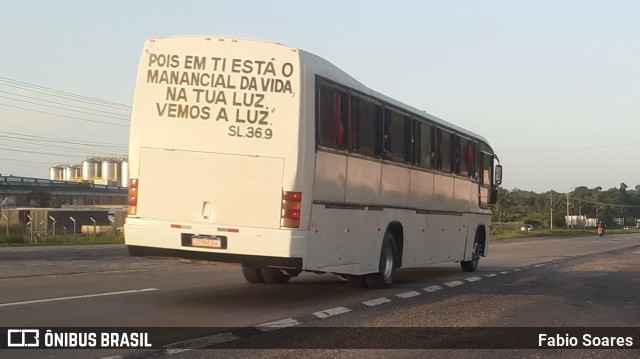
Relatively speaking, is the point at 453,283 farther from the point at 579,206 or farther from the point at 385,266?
the point at 579,206

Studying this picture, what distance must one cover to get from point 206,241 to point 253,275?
12.3ft

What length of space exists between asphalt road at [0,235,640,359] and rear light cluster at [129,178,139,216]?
1295 millimetres

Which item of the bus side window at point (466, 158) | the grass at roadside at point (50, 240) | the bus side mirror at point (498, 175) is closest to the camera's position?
the bus side window at point (466, 158)

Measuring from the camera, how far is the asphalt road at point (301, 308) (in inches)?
313

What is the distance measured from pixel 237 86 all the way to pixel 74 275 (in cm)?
699

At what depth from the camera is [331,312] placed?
1045 cm

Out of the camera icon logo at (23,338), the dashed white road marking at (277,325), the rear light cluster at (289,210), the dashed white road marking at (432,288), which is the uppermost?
the rear light cluster at (289,210)

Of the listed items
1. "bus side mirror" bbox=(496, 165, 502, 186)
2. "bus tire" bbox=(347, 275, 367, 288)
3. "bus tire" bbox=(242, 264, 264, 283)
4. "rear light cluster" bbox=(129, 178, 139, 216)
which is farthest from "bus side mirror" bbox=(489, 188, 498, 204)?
"rear light cluster" bbox=(129, 178, 139, 216)

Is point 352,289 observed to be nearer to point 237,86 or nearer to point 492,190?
point 237,86

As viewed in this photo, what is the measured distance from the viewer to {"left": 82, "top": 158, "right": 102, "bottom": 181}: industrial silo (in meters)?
132

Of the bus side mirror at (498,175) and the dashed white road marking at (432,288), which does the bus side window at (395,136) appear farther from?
the bus side mirror at (498,175)

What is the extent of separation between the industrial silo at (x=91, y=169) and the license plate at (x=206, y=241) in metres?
125

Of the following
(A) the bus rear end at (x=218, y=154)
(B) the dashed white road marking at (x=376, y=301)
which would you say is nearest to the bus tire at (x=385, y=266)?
(B) the dashed white road marking at (x=376, y=301)

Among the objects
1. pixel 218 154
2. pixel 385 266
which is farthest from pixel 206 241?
pixel 385 266
